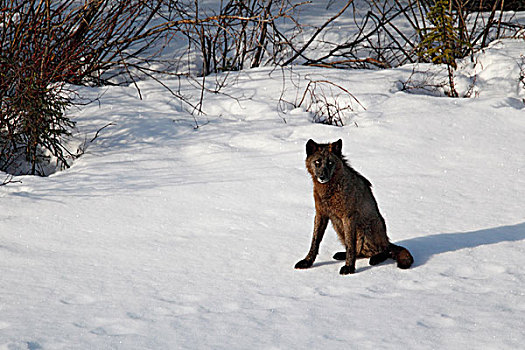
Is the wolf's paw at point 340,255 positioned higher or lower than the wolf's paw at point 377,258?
lower

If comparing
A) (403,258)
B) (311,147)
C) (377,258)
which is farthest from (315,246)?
(311,147)

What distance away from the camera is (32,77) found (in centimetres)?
629

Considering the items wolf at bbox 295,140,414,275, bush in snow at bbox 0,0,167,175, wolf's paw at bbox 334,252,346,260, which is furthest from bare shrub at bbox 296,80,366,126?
wolf at bbox 295,140,414,275

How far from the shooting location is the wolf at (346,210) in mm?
4023

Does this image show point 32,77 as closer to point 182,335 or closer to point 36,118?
point 36,118

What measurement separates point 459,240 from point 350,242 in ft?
3.66

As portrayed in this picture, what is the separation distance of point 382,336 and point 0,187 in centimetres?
447

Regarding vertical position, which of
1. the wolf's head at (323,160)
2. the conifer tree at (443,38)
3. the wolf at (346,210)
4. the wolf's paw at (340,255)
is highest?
the conifer tree at (443,38)

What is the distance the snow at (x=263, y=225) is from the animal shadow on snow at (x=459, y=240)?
0.02 metres

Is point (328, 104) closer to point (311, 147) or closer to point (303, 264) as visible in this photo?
point (311, 147)

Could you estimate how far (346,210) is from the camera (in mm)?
4062

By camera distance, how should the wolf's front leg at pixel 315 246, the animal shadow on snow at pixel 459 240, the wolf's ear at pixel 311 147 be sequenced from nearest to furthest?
the wolf's ear at pixel 311 147, the wolf's front leg at pixel 315 246, the animal shadow on snow at pixel 459 240

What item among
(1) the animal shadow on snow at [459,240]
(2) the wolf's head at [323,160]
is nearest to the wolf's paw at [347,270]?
(1) the animal shadow on snow at [459,240]

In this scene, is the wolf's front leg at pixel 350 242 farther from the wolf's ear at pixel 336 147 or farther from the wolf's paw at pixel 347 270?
the wolf's ear at pixel 336 147
